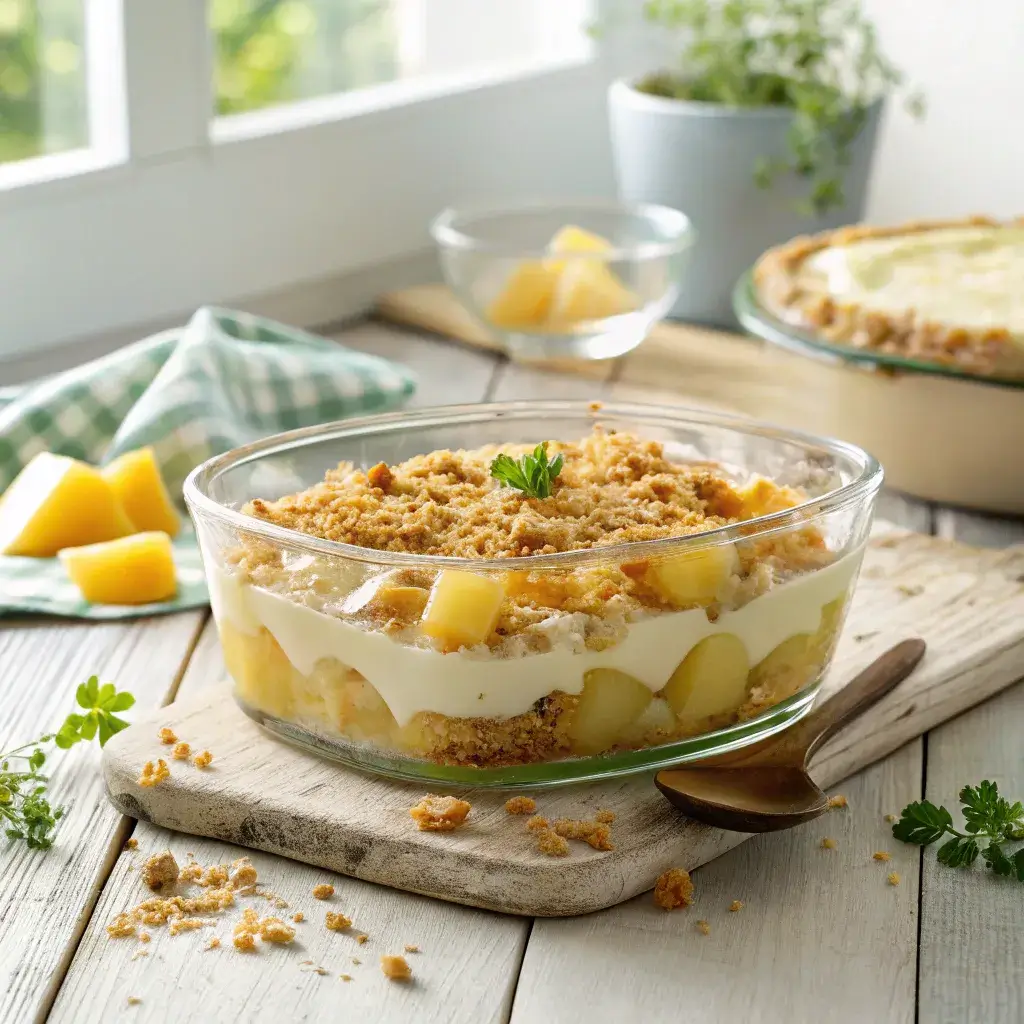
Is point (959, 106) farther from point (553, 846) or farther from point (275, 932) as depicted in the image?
point (275, 932)

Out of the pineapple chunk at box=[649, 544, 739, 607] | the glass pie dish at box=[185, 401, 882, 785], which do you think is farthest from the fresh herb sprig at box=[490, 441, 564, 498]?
the pineapple chunk at box=[649, 544, 739, 607]

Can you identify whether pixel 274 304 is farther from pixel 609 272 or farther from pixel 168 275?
pixel 609 272

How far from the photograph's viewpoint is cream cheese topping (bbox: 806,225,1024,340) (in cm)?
171

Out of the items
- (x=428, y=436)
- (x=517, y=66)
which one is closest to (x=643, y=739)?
(x=428, y=436)

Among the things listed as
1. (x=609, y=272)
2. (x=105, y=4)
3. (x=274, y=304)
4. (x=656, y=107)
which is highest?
(x=105, y=4)

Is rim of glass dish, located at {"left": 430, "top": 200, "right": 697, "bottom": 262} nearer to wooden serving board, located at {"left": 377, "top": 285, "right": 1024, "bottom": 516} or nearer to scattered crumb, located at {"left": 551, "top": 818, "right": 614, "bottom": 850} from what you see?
wooden serving board, located at {"left": 377, "top": 285, "right": 1024, "bottom": 516}

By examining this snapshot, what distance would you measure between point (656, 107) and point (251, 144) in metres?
0.62

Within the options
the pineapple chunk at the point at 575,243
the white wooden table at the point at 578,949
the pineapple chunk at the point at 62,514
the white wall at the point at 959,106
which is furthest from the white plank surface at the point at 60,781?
the white wall at the point at 959,106

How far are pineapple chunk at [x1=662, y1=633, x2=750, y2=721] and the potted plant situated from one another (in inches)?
52.1

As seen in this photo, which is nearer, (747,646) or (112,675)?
(747,646)

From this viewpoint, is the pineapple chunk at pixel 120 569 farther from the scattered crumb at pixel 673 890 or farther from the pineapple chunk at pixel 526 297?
the pineapple chunk at pixel 526 297

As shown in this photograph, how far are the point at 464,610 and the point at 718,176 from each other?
152cm

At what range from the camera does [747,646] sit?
1125 mm

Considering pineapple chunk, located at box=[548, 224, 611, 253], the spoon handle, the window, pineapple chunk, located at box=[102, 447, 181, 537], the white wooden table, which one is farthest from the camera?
pineapple chunk, located at box=[548, 224, 611, 253]
